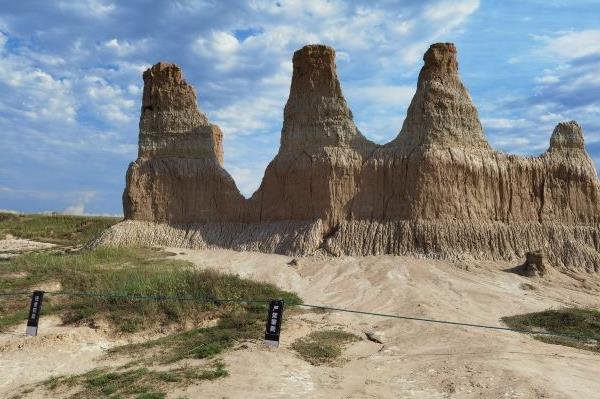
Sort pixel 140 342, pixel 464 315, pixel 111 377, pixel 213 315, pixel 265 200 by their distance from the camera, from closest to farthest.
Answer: pixel 111 377 → pixel 140 342 → pixel 213 315 → pixel 464 315 → pixel 265 200

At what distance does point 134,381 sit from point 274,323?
2.55 metres

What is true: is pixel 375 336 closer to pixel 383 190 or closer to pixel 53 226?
pixel 383 190

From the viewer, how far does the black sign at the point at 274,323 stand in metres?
10.1

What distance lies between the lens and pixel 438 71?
23047mm

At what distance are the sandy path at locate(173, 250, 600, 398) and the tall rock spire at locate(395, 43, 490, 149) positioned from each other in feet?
19.5

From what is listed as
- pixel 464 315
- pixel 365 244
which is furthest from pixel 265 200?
pixel 464 315

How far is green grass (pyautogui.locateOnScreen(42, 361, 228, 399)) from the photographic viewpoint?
A: 8531 millimetres

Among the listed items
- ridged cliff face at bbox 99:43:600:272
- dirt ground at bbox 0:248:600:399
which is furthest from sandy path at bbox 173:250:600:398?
ridged cliff face at bbox 99:43:600:272

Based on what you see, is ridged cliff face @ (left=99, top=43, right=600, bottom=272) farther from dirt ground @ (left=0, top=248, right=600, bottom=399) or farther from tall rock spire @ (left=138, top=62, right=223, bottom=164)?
dirt ground @ (left=0, top=248, right=600, bottom=399)

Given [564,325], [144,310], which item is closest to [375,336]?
[564,325]

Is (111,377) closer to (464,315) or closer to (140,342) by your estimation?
(140,342)

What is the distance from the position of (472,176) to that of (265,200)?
8.73m

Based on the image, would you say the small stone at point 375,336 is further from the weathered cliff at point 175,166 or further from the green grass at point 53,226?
the green grass at point 53,226

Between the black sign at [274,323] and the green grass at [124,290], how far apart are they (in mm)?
2826
